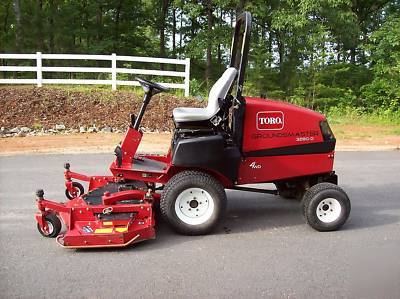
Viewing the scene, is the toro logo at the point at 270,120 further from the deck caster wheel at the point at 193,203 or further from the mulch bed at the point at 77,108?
the mulch bed at the point at 77,108

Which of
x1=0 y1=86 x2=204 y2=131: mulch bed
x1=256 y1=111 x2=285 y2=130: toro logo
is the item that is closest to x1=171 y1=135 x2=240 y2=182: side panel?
x1=256 y1=111 x2=285 y2=130: toro logo

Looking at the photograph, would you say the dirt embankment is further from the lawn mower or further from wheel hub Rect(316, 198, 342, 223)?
wheel hub Rect(316, 198, 342, 223)

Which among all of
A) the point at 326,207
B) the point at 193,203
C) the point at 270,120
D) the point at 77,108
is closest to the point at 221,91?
the point at 270,120

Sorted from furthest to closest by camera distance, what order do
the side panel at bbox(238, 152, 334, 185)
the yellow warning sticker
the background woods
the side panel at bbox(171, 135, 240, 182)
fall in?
1. the background woods
2. the side panel at bbox(238, 152, 334, 185)
3. the side panel at bbox(171, 135, 240, 182)
4. the yellow warning sticker

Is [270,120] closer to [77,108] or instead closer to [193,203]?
[193,203]

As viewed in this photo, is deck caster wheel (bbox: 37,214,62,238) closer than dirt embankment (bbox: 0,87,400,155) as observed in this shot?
Yes

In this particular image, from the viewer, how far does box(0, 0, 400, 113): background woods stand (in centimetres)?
1911

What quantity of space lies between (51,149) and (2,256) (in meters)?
5.93

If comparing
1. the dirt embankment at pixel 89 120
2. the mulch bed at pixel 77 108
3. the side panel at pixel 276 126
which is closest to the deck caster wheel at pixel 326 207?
the side panel at pixel 276 126

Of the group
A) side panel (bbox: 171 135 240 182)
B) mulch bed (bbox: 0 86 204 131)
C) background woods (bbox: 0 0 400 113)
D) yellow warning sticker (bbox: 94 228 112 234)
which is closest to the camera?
yellow warning sticker (bbox: 94 228 112 234)

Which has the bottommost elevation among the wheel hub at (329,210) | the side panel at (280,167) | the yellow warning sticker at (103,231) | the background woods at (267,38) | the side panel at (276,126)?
the yellow warning sticker at (103,231)

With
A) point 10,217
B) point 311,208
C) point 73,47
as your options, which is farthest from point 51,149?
point 73,47

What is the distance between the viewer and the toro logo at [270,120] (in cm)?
518

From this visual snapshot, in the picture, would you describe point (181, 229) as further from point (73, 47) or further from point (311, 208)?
point (73, 47)
